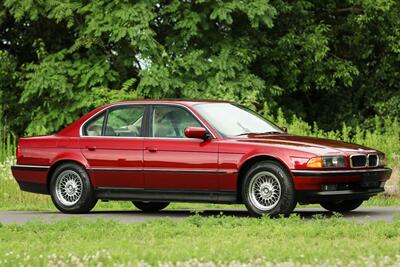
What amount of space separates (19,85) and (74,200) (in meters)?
13.7

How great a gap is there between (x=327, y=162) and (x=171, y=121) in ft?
8.07

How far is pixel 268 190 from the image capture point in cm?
1331

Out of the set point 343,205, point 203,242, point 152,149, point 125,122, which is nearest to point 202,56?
point 125,122

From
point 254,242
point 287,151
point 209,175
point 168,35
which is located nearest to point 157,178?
point 209,175

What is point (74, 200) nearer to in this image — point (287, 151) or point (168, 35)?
point (287, 151)

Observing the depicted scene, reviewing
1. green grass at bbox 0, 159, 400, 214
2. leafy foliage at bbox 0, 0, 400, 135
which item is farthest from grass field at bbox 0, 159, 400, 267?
leafy foliage at bbox 0, 0, 400, 135

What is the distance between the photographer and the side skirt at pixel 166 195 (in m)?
13.8

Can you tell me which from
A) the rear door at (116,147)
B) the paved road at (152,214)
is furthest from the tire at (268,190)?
the rear door at (116,147)

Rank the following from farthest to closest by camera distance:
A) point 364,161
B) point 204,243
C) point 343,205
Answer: point 343,205 < point 364,161 < point 204,243

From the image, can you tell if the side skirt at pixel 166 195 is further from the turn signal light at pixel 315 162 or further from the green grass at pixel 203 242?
the green grass at pixel 203 242

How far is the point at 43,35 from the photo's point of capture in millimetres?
30016

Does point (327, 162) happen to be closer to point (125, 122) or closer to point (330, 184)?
point (330, 184)

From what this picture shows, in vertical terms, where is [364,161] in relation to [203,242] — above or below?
above

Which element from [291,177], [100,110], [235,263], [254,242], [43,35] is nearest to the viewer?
[235,263]
